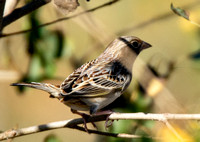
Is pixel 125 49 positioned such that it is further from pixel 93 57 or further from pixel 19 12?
pixel 93 57

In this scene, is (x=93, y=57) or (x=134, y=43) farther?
(x=93, y=57)

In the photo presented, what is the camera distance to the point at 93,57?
9.62 m

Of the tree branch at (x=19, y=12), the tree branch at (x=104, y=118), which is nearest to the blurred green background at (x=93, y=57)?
the tree branch at (x=104, y=118)

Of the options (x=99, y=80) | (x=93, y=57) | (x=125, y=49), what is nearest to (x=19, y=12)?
(x=99, y=80)

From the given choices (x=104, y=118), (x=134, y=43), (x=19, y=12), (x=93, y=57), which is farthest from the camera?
(x=93, y=57)

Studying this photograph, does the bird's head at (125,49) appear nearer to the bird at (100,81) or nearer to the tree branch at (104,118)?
the bird at (100,81)

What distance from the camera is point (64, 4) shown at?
13.2 ft

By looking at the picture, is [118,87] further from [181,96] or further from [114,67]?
[181,96]

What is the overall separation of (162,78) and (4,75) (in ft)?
7.65

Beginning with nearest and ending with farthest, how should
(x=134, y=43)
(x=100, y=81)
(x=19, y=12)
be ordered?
(x=19, y=12)
(x=100, y=81)
(x=134, y=43)

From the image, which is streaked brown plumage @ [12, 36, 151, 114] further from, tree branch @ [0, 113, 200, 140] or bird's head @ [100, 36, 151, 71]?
tree branch @ [0, 113, 200, 140]

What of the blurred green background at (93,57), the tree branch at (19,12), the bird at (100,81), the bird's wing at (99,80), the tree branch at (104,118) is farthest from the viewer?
the blurred green background at (93,57)

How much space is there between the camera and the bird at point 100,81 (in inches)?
189

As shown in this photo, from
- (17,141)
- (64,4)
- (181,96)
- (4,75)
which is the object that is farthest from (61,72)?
(64,4)
